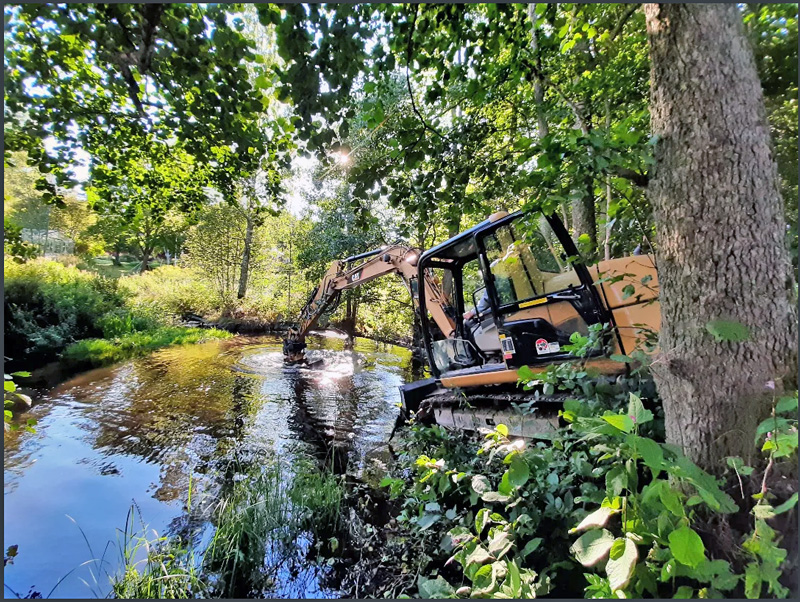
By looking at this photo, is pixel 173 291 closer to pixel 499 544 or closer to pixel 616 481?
pixel 499 544

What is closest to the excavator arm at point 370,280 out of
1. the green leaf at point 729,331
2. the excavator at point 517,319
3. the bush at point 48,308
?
the excavator at point 517,319

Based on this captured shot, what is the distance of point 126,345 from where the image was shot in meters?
11.6

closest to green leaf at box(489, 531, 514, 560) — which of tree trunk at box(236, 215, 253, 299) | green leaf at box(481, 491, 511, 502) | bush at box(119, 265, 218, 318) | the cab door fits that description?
green leaf at box(481, 491, 511, 502)

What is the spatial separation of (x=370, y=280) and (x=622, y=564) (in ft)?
26.6

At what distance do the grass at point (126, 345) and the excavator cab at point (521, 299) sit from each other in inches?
406

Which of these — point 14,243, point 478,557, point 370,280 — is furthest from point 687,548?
point 370,280

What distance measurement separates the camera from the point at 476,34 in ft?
7.75

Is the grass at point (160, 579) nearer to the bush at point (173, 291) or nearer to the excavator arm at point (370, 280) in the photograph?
the excavator arm at point (370, 280)

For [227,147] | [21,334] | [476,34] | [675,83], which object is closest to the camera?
[675,83]

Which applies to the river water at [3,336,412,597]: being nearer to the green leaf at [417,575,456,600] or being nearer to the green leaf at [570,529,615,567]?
the green leaf at [417,575,456,600]

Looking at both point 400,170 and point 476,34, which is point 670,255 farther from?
point 476,34

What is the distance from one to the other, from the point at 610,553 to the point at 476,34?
8.98 ft

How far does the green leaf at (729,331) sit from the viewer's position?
1.26 meters

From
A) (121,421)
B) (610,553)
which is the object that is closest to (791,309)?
(610,553)
